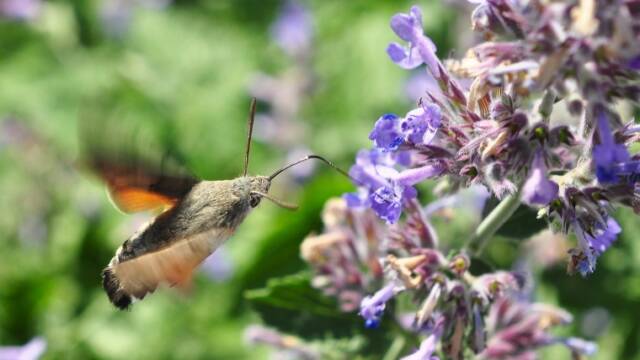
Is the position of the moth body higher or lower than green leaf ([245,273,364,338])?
higher

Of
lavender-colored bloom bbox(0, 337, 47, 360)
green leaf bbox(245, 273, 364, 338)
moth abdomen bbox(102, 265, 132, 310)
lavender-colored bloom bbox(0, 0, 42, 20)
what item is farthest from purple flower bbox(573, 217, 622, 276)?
lavender-colored bloom bbox(0, 0, 42, 20)

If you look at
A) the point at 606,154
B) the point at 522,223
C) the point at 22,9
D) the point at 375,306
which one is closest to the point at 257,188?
the point at 375,306

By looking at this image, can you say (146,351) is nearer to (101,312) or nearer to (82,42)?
(101,312)

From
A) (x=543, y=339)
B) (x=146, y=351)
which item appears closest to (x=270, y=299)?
(x=543, y=339)

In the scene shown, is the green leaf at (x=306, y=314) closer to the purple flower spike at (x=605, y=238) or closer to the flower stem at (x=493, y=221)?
the flower stem at (x=493, y=221)

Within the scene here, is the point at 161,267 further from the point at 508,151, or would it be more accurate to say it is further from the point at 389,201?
the point at 508,151

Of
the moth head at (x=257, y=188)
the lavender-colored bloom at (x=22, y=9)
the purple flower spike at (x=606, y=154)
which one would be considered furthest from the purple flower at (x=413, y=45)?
the lavender-colored bloom at (x=22, y=9)

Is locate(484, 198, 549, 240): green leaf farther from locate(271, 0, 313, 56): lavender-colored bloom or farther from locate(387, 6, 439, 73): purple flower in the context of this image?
locate(271, 0, 313, 56): lavender-colored bloom
